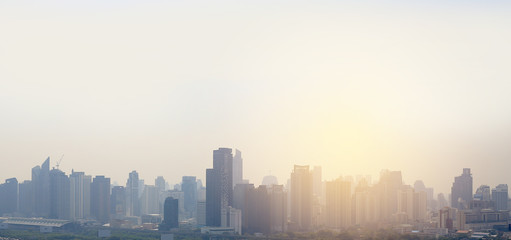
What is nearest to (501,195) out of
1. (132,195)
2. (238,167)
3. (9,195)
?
(238,167)

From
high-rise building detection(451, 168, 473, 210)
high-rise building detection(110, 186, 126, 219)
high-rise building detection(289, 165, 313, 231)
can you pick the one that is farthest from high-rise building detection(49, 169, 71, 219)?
high-rise building detection(451, 168, 473, 210)

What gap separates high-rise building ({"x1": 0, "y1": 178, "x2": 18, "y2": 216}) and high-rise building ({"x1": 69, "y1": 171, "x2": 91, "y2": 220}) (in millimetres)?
3988

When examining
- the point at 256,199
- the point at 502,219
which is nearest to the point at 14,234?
the point at 256,199

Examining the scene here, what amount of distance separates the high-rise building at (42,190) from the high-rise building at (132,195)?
13.3 ft

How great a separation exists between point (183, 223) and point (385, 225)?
8.05m

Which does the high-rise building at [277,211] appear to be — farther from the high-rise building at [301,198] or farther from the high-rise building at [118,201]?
the high-rise building at [118,201]

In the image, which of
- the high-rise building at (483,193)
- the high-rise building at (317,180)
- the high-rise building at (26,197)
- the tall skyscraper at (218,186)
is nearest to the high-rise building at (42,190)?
the high-rise building at (26,197)

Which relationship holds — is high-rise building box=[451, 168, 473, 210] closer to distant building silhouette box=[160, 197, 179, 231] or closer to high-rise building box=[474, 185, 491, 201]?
high-rise building box=[474, 185, 491, 201]

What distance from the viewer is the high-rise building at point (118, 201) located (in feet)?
112

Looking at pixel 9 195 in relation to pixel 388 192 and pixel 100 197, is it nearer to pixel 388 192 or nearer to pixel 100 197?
pixel 100 197

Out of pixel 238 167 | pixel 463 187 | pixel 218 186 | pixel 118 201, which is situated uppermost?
pixel 238 167

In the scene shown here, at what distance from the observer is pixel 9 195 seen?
3681 cm

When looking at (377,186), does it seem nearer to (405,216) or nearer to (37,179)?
(405,216)

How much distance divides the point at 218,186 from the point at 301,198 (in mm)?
3190
